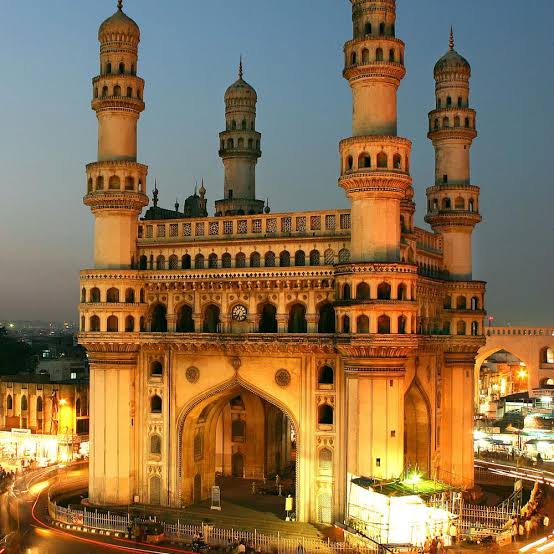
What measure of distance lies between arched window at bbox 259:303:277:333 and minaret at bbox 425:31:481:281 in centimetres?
1060

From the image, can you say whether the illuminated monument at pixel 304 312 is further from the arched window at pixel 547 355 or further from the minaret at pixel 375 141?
the arched window at pixel 547 355

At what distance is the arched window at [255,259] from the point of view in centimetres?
3609

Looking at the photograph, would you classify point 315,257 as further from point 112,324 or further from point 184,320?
point 112,324

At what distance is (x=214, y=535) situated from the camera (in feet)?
104

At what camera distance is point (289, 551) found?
30.6m

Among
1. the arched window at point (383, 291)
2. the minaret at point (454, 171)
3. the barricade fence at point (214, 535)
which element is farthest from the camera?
the minaret at point (454, 171)

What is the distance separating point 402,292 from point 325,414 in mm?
5948

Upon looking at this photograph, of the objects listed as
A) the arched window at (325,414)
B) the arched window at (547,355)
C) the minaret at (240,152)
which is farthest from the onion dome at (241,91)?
the arched window at (547,355)

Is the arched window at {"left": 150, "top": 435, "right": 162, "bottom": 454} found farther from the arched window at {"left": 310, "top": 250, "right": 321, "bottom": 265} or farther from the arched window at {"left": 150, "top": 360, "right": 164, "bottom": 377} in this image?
the arched window at {"left": 310, "top": 250, "right": 321, "bottom": 265}

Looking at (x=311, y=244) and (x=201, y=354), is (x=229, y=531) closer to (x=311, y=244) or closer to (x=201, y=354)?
(x=201, y=354)

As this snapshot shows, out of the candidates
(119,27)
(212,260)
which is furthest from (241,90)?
(212,260)

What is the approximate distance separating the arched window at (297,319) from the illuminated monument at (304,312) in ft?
0.19

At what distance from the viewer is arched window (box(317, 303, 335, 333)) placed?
1379 inches

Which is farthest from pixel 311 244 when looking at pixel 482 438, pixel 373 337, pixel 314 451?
pixel 482 438
